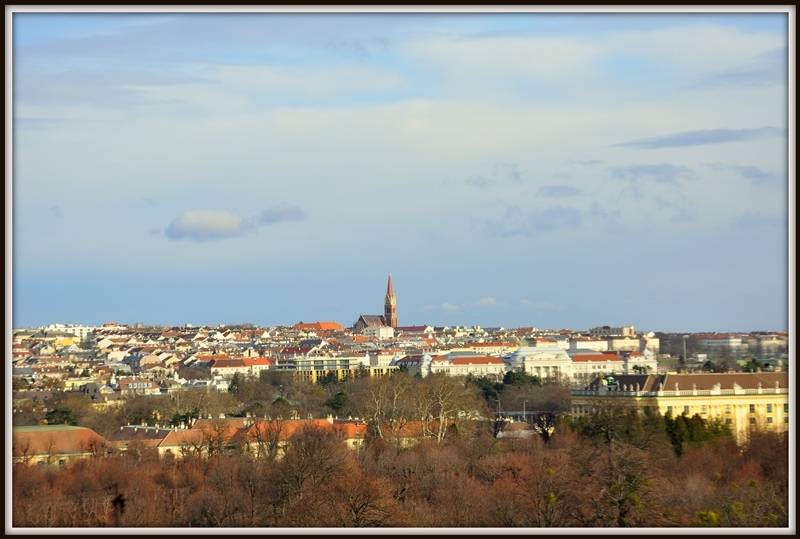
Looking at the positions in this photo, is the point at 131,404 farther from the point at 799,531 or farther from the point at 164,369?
the point at 799,531

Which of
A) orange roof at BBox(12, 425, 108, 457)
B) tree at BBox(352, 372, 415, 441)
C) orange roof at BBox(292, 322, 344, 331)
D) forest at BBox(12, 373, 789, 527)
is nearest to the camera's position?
forest at BBox(12, 373, 789, 527)

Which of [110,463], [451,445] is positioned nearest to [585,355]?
[451,445]

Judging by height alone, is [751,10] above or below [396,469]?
above

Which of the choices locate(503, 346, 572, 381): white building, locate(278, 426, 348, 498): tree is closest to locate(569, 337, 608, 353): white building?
locate(503, 346, 572, 381): white building

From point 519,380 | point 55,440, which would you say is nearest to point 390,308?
point 519,380

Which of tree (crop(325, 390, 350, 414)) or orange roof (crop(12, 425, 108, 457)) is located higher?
tree (crop(325, 390, 350, 414))

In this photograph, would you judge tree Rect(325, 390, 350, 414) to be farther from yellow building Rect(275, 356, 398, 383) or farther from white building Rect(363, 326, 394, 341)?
white building Rect(363, 326, 394, 341)
